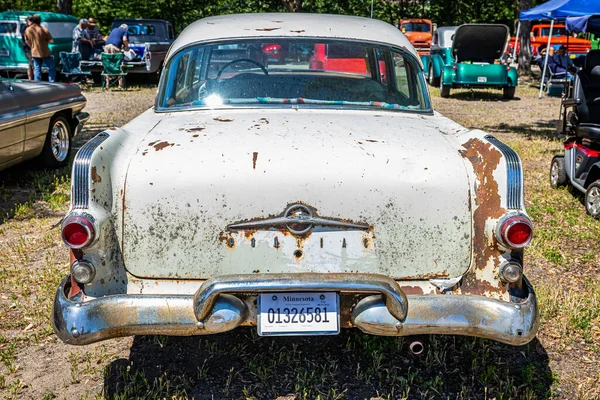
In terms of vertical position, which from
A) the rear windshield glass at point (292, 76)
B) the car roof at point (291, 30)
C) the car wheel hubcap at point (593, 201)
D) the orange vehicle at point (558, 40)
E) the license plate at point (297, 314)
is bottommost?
the orange vehicle at point (558, 40)

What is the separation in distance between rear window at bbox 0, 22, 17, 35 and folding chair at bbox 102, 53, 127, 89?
241cm

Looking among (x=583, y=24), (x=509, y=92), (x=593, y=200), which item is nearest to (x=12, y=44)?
(x=509, y=92)

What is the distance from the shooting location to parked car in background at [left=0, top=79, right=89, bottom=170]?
6.20 metres

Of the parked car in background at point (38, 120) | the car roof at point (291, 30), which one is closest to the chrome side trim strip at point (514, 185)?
the car roof at point (291, 30)

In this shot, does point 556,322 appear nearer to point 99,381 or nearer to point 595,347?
point 595,347

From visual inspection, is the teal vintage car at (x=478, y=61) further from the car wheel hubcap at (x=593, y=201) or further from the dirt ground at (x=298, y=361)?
the dirt ground at (x=298, y=361)

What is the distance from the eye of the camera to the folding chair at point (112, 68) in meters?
15.8

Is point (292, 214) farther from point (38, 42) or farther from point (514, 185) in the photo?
point (38, 42)

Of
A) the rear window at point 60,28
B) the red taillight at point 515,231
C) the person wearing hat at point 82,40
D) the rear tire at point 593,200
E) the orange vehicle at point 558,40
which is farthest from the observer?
the orange vehicle at point 558,40

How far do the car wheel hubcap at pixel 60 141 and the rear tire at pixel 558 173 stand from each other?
575 centimetres

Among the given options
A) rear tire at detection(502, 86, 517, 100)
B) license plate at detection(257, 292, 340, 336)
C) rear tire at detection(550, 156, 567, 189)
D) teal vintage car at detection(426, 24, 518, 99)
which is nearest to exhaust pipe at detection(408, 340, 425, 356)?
license plate at detection(257, 292, 340, 336)

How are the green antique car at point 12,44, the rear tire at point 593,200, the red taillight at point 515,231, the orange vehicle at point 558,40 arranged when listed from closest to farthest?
the red taillight at point 515,231
the rear tire at point 593,200
the green antique car at point 12,44
the orange vehicle at point 558,40

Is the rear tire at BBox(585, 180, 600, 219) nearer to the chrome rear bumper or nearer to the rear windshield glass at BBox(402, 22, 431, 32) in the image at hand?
the chrome rear bumper

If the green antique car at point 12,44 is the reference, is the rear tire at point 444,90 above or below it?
below
